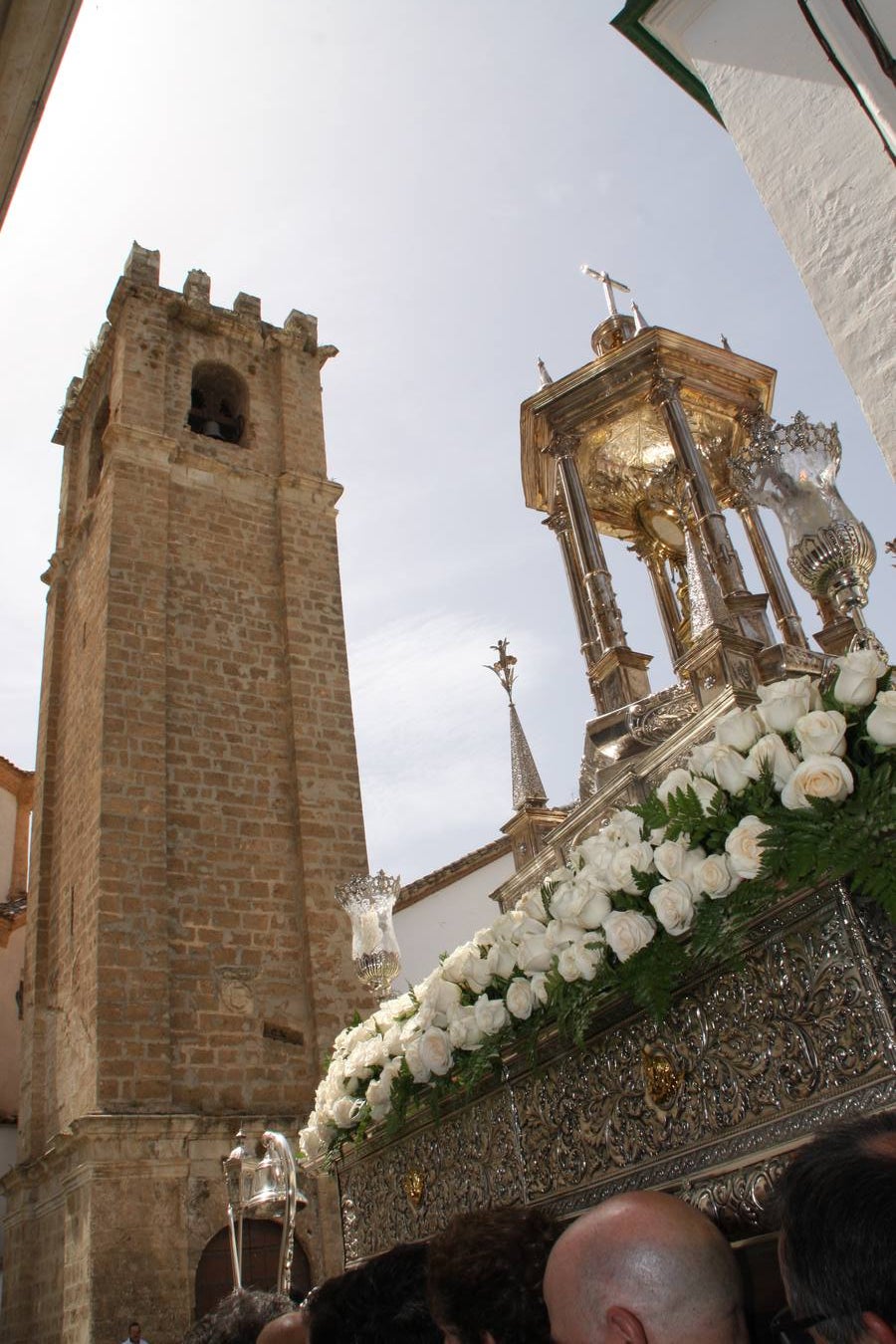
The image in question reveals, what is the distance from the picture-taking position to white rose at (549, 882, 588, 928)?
2.55 m

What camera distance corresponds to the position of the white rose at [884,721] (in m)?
1.96

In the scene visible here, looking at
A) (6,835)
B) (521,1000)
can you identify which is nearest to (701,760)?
(521,1000)

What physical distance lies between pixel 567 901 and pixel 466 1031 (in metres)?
0.61

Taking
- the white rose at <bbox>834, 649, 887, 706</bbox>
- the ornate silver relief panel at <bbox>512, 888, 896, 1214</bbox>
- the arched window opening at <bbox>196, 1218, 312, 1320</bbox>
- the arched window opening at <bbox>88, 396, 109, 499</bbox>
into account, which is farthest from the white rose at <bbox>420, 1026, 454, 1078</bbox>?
the arched window opening at <bbox>88, 396, 109, 499</bbox>

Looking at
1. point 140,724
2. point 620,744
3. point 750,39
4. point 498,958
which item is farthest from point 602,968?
point 140,724

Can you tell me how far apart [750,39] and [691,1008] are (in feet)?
11.8

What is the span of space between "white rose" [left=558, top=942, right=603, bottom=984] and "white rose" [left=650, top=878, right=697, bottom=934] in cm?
27

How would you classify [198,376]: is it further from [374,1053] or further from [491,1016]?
[491,1016]

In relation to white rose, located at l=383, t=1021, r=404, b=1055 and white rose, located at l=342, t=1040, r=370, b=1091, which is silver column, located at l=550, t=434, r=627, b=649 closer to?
white rose, located at l=342, t=1040, r=370, b=1091

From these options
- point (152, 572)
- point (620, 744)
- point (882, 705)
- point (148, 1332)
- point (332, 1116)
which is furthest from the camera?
point (152, 572)

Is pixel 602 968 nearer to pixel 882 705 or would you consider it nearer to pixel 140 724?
pixel 882 705

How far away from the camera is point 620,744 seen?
7059mm

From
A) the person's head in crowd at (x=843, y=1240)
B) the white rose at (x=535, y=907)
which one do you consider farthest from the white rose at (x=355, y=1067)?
the person's head in crowd at (x=843, y=1240)

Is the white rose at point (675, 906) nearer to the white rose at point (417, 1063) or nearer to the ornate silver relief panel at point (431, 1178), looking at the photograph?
the ornate silver relief panel at point (431, 1178)
